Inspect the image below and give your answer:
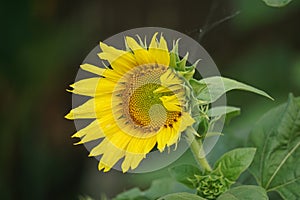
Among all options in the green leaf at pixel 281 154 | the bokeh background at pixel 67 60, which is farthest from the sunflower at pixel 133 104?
the bokeh background at pixel 67 60

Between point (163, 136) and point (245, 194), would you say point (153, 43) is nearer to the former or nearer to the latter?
point (163, 136)

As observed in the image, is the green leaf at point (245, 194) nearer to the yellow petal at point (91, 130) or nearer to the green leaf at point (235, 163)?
the green leaf at point (235, 163)

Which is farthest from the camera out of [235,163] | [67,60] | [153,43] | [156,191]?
[67,60]

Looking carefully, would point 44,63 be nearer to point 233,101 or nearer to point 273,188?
point 233,101

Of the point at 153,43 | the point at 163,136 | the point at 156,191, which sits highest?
the point at 153,43

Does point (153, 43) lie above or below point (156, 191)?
above

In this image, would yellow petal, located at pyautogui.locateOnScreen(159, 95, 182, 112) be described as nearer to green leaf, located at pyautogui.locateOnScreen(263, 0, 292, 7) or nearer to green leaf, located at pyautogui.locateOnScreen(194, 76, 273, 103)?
green leaf, located at pyautogui.locateOnScreen(194, 76, 273, 103)

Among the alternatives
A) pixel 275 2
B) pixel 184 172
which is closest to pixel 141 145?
pixel 184 172

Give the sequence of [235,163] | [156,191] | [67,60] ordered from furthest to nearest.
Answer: [67,60], [156,191], [235,163]

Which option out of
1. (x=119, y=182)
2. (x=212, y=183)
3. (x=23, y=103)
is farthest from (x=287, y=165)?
(x=23, y=103)
